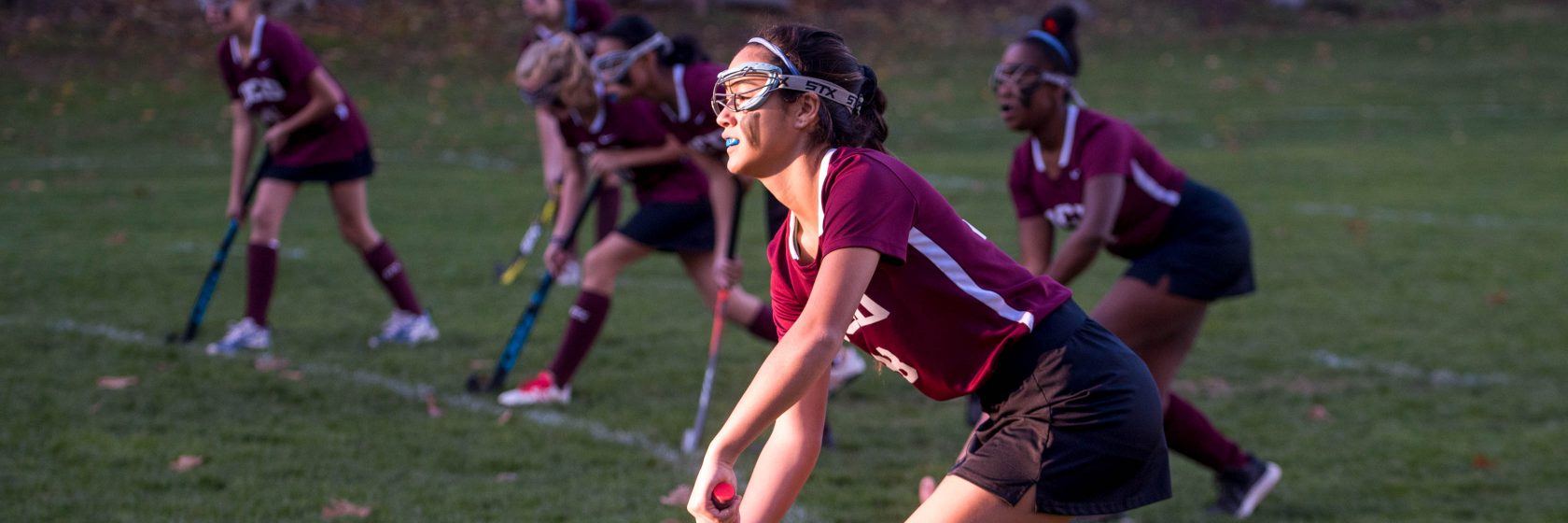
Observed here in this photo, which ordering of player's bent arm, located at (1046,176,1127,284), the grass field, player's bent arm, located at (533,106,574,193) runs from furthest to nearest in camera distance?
player's bent arm, located at (533,106,574,193)
the grass field
player's bent arm, located at (1046,176,1127,284)

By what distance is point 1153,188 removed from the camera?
16.6 feet

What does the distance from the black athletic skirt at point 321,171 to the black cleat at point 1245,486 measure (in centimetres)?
454

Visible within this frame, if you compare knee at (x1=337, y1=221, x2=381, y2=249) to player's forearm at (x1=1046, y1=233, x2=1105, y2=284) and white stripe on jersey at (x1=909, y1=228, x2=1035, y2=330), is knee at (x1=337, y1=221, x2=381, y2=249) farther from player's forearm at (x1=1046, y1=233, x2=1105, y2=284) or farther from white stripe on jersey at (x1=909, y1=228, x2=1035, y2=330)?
white stripe on jersey at (x1=909, y1=228, x2=1035, y2=330)

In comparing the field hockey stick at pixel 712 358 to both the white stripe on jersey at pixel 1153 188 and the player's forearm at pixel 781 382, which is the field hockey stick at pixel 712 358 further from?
the player's forearm at pixel 781 382

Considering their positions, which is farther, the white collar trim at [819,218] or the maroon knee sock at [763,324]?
the maroon knee sock at [763,324]

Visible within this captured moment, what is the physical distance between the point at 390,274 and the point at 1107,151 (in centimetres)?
421

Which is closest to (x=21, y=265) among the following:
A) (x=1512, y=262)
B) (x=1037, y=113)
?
(x=1037, y=113)

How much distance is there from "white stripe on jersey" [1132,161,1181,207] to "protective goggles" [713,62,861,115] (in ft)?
7.71

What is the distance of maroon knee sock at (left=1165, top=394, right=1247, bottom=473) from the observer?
16.5 ft

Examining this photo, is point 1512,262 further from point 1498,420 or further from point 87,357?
point 87,357

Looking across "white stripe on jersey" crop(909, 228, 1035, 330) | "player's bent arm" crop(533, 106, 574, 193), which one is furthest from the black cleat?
"player's bent arm" crop(533, 106, 574, 193)

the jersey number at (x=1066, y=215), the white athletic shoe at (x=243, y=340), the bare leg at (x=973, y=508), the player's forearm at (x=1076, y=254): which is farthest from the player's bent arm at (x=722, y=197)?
the bare leg at (x=973, y=508)

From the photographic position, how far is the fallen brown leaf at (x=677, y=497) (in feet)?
16.7

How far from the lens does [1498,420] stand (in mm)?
6375
